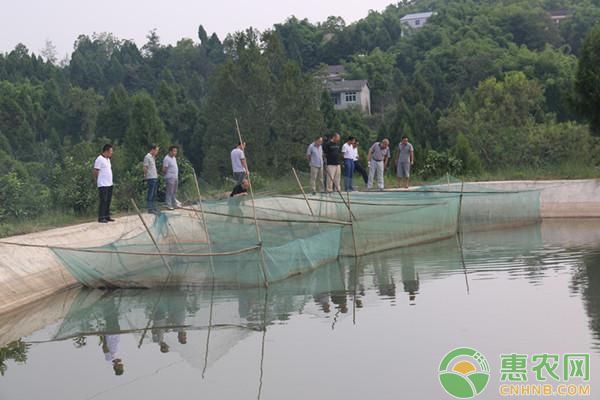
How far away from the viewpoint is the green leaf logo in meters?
9.68

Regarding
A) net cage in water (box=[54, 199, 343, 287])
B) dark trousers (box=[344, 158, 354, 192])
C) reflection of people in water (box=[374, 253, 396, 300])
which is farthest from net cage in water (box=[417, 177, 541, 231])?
net cage in water (box=[54, 199, 343, 287])

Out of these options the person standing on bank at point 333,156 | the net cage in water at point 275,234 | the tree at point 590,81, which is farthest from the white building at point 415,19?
the net cage in water at point 275,234

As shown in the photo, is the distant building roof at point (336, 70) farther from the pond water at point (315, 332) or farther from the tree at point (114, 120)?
the pond water at point (315, 332)

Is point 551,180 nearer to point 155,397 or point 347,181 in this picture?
point 347,181

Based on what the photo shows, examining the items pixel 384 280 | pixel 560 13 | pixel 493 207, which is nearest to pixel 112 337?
pixel 384 280

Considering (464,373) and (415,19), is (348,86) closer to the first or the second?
(415,19)

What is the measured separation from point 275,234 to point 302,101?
3166 cm

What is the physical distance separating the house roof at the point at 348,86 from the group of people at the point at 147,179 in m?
70.9

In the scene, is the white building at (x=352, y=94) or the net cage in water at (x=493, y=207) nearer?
the net cage in water at (x=493, y=207)

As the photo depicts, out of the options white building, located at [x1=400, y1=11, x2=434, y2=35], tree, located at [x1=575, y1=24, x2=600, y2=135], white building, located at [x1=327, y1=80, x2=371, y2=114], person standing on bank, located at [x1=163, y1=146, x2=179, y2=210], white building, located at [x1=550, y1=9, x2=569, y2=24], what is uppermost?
white building, located at [x1=400, y1=11, x2=434, y2=35]

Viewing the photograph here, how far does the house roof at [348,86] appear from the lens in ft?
293

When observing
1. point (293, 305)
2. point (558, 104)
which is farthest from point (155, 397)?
point (558, 104)

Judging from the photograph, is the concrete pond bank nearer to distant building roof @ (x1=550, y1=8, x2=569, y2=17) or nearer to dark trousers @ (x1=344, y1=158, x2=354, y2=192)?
dark trousers @ (x1=344, y1=158, x2=354, y2=192)

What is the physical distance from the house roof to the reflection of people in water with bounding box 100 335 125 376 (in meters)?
76.6
